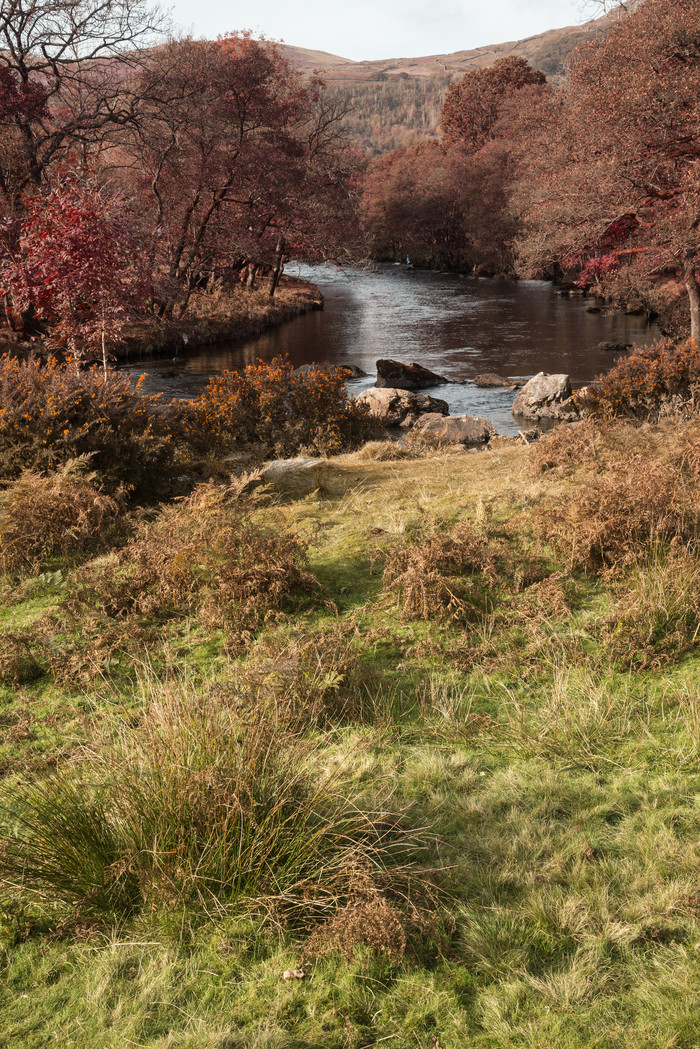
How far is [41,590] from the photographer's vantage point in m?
4.92

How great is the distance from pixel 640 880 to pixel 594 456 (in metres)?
4.53

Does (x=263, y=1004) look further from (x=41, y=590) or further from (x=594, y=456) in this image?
(x=594, y=456)

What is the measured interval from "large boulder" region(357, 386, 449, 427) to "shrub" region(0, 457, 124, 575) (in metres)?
8.04

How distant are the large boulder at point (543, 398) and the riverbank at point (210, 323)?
9.71 meters

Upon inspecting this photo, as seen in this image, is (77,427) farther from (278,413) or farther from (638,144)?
(638,144)

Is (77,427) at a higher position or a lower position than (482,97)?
lower

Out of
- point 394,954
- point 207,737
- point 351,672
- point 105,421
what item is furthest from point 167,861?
point 105,421

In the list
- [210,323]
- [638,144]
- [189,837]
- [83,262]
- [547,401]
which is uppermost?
[638,144]

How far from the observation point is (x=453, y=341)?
2241cm

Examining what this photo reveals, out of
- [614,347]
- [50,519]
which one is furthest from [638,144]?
[50,519]

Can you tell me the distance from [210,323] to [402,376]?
9.02 metres

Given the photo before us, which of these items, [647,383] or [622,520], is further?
[647,383]

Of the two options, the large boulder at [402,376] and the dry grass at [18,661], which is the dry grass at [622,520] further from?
the large boulder at [402,376]

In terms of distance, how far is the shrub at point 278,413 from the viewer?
30.0ft
